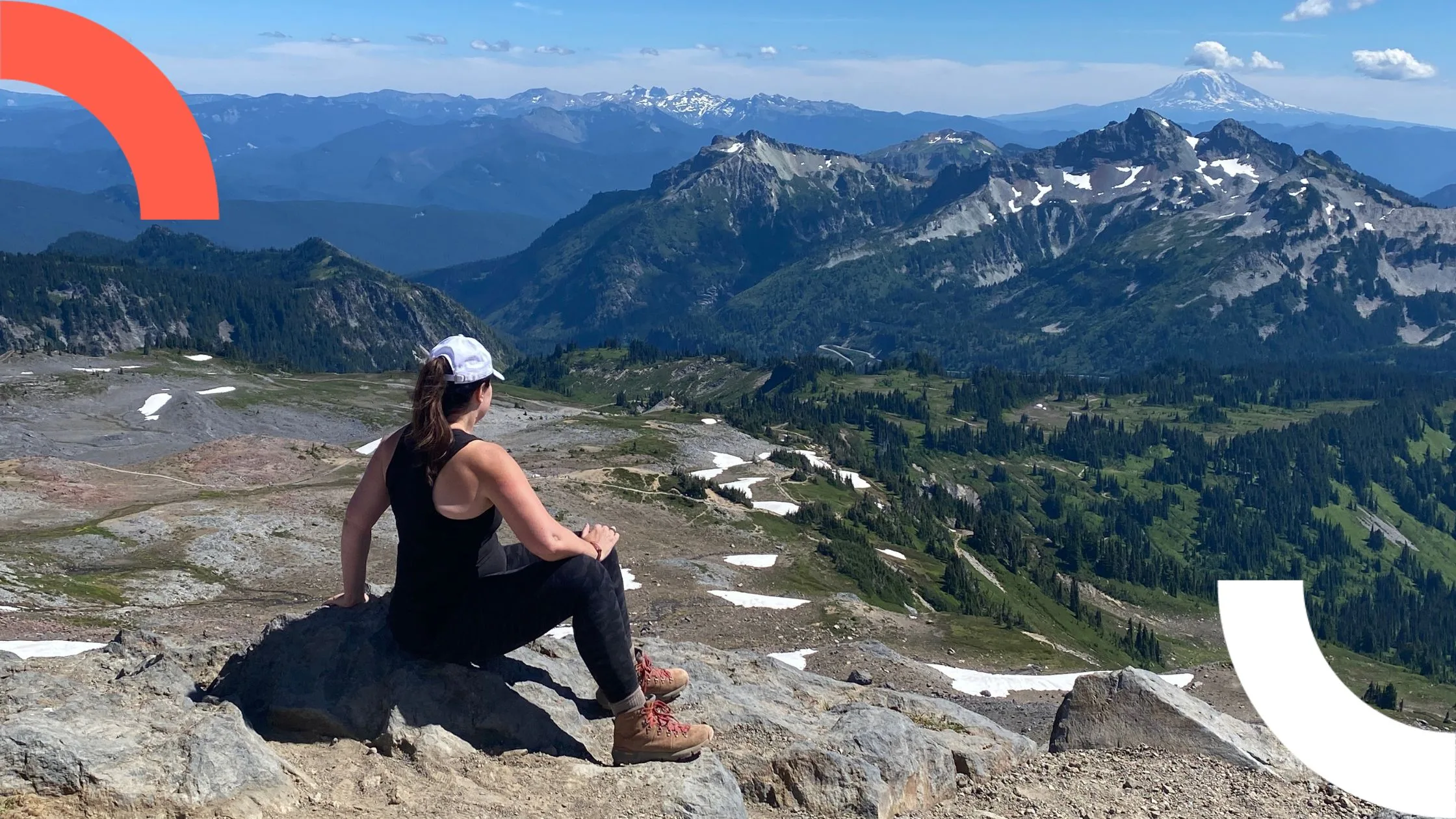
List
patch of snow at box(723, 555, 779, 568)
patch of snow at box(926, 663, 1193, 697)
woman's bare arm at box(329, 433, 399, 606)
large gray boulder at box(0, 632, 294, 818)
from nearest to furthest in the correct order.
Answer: large gray boulder at box(0, 632, 294, 818), woman's bare arm at box(329, 433, 399, 606), patch of snow at box(926, 663, 1193, 697), patch of snow at box(723, 555, 779, 568)

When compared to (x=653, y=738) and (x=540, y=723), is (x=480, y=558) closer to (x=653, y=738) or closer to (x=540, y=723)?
(x=540, y=723)

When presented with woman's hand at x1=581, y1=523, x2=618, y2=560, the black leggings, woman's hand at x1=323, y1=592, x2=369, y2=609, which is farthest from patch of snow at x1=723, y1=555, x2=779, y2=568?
woman's hand at x1=581, y1=523, x2=618, y2=560

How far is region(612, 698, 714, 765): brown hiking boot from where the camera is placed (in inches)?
558

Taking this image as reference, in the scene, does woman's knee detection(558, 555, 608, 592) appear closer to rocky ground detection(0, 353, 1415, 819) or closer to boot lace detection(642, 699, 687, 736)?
boot lace detection(642, 699, 687, 736)

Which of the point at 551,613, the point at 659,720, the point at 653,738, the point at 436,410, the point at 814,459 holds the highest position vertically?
the point at 436,410

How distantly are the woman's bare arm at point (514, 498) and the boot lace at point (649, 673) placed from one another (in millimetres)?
3497

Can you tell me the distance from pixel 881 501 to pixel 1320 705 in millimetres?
130258

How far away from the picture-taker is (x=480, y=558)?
45.8 ft

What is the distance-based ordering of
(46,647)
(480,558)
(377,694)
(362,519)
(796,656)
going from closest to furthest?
(480,558) < (377,694) < (362,519) < (46,647) < (796,656)

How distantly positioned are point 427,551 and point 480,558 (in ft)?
2.12

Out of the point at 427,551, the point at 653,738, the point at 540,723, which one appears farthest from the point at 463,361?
the point at 653,738

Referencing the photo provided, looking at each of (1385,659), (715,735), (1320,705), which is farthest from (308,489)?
(1385,659)

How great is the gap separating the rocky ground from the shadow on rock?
1.13 ft

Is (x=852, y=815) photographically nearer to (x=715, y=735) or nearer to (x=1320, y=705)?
(x=715, y=735)
